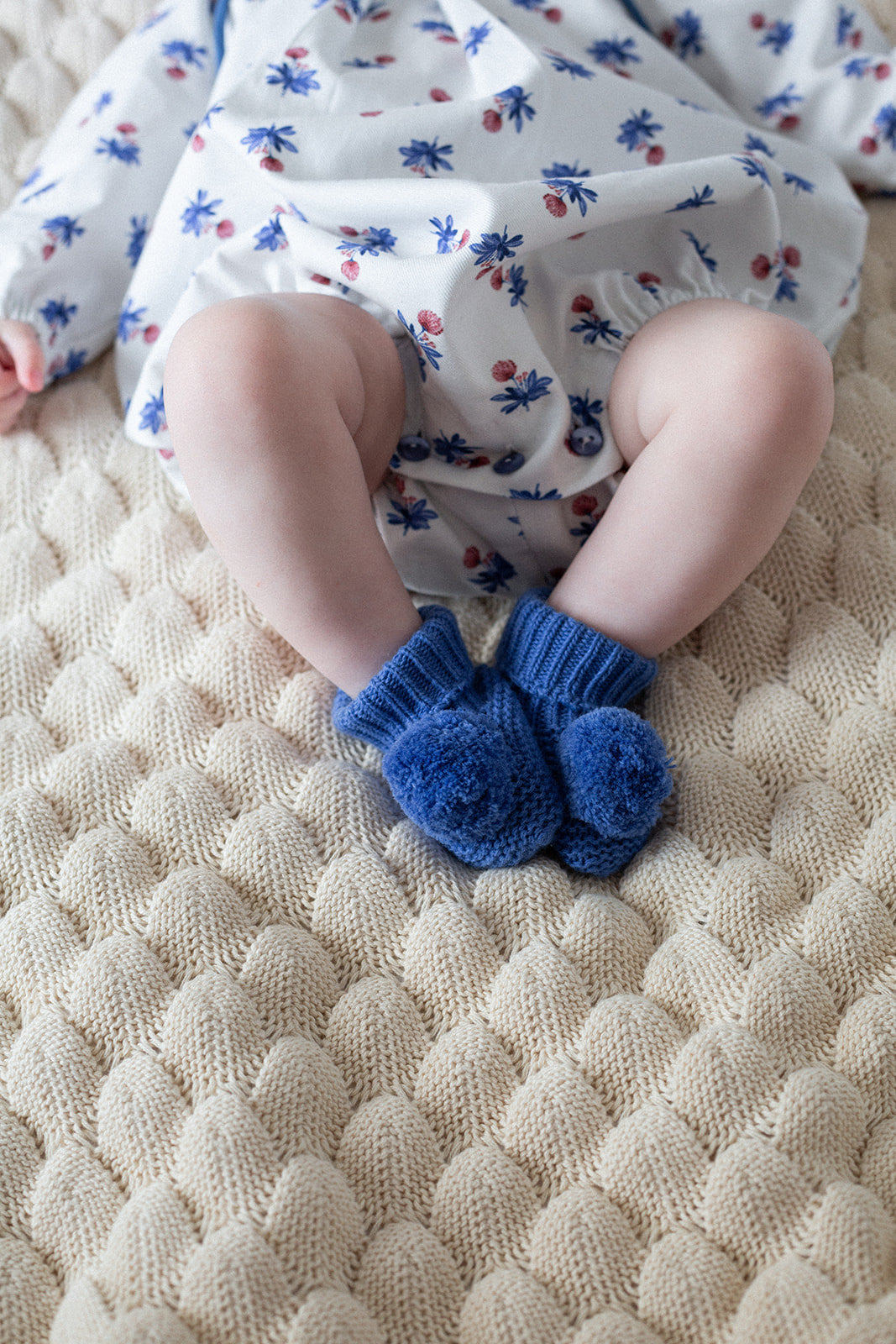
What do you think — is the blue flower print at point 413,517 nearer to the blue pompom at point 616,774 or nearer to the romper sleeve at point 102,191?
the blue pompom at point 616,774

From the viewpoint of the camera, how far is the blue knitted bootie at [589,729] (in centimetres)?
71

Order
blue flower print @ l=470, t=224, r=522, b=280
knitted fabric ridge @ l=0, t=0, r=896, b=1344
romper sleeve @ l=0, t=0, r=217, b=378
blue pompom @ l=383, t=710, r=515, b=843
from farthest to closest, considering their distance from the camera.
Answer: romper sleeve @ l=0, t=0, r=217, b=378, blue flower print @ l=470, t=224, r=522, b=280, blue pompom @ l=383, t=710, r=515, b=843, knitted fabric ridge @ l=0, t=0, r=896, b=1344

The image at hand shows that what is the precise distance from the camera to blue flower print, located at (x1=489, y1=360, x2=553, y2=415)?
843mm

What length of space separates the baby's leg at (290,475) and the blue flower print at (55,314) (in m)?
0.30

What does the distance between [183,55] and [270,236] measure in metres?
0.36

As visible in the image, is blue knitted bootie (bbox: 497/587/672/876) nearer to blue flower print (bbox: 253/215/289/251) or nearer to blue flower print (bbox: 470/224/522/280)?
blue flower print (bbox: 470/224/522/280)

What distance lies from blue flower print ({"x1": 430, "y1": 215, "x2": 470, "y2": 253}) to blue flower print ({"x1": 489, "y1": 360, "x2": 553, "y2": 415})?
108 mm

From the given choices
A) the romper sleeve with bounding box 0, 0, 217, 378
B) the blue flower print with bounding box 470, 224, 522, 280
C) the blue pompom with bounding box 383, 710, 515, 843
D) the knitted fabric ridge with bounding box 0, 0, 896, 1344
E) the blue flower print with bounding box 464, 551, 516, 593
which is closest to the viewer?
the knitted fabric ridge with bounding box 0, 0, 896, 1344

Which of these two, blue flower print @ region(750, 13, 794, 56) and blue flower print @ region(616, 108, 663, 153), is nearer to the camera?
blue flower print @ region(616, 108, 663, 153)

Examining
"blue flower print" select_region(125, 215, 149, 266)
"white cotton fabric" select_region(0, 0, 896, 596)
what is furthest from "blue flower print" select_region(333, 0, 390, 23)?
"blue flower print" select_region(125, 215, 149, 266)

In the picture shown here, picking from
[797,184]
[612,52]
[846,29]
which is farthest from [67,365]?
[846,29]

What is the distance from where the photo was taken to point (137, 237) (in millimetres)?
1066

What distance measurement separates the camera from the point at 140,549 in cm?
92

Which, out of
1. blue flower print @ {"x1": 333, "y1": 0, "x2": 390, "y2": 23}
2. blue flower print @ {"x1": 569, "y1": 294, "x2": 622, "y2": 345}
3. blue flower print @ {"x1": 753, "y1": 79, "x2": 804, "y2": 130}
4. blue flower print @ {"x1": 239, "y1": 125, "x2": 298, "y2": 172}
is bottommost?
blue flower print @ {"x1": 569, "y1": 294, "x2": 622, "y2": 345}
